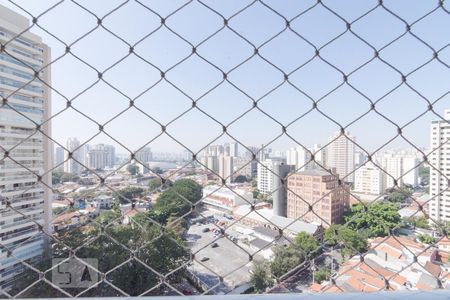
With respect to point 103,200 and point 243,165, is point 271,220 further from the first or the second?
point 103,200

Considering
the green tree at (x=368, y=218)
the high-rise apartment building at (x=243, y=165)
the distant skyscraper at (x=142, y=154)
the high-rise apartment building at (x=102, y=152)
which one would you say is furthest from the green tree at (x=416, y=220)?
the high-rise apartment building at (x=102, y=152)

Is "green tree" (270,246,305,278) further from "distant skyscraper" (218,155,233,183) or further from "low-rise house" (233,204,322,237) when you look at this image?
"distant skyscraper" (218,155,233,183)

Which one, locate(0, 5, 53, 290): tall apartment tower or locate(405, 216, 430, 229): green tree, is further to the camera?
locate(405, 216, 430, 229): green tree

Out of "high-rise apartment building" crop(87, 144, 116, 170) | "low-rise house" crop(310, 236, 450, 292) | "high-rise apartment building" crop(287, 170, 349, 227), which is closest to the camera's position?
"low-rise house" crop(310, 236, 450, 292)

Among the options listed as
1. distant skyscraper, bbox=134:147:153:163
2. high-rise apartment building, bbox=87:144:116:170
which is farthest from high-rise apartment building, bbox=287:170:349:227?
high-rise apartment building, bbox=87:144:116:170

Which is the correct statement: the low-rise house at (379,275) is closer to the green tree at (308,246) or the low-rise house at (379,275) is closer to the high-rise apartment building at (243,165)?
the green tree at (308,246)

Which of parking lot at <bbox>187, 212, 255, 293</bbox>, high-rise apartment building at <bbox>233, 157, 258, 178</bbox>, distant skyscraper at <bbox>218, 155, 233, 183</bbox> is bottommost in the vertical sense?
parking lot at <bbox>187, 212, 255, 293</bbox>

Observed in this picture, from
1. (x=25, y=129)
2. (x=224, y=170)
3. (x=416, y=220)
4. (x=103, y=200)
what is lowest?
(x=416, y=220)

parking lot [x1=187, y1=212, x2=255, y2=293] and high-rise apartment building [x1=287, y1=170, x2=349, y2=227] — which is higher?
high-rise apartment building [x1=287, y1=170, x2=349, y2=227]

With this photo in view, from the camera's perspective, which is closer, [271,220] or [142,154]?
[142,154]

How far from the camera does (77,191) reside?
2.47 feet

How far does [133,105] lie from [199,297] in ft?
1.18

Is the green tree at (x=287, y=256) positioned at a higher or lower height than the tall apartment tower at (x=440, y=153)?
lower

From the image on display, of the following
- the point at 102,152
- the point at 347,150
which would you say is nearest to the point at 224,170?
the point at 347,150
